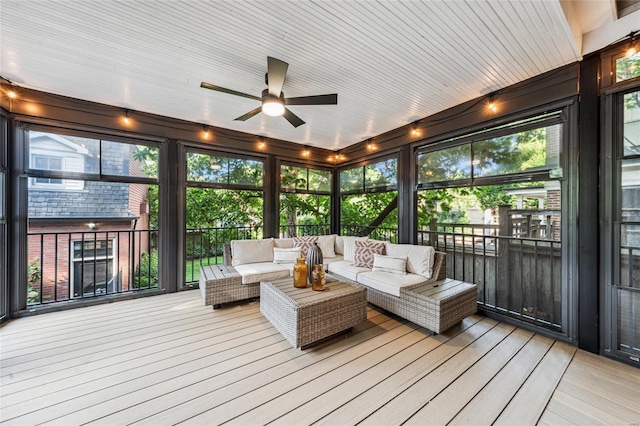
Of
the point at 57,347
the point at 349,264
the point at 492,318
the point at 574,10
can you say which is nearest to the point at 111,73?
the point at 57,347

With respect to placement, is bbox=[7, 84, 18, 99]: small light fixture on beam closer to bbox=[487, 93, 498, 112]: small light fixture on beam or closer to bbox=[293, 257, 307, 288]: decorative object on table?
bbox=[293, 257, 307, 288]: decorative object on table

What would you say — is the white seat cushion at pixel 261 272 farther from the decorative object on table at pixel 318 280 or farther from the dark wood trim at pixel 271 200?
the dark wood trim at pixel 271 200

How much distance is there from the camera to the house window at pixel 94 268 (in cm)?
359

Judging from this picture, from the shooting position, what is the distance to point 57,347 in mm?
2309

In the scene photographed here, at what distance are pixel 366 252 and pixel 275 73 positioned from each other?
108 inches

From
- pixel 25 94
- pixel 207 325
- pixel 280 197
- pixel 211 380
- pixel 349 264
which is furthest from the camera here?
pixel 280 197

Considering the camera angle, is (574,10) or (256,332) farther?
(256,332)

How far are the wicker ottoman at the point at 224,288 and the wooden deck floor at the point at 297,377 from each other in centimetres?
41

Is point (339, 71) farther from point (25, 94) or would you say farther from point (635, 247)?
point (25, 94)

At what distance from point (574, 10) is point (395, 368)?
3479 mm

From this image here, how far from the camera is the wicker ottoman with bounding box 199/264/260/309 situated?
10.4ft

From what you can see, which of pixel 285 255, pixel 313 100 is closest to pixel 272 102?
pixel 313 100

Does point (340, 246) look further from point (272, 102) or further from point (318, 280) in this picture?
point (272, 102)

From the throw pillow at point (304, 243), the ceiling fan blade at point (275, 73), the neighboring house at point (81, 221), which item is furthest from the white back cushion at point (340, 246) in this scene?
the neighboring house at point (81, 221)
